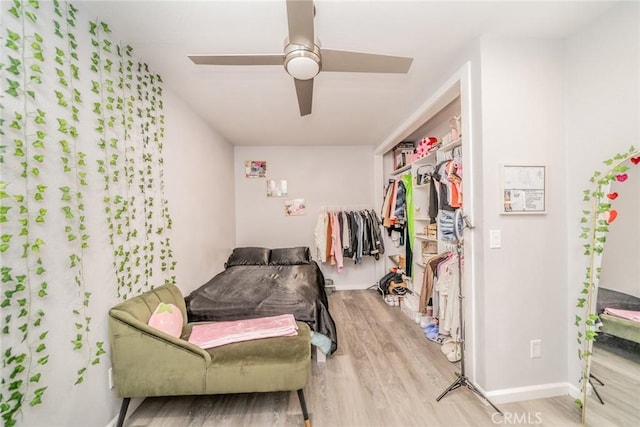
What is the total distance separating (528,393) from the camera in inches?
64.1

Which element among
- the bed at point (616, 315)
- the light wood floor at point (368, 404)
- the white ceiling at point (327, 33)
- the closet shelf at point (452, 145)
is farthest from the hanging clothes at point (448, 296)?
the white ceiling at point (327, 33)

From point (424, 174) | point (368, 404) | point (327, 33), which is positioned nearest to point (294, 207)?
point (424, 174)

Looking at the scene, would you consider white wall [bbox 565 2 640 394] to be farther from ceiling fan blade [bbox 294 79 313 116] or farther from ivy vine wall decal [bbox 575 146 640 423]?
ceiling fan blade [bbox 294 79 313 116]

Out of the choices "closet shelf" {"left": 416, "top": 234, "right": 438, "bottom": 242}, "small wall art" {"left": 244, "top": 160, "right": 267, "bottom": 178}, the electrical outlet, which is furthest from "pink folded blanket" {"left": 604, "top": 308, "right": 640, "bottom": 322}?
"small wall art" {"left": 244, "top": 160, "right": 267, "bottom": 178}

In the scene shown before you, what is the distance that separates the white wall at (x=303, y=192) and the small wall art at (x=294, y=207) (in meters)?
0.06

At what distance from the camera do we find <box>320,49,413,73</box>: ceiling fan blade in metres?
1.29

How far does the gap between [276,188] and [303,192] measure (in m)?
0.47

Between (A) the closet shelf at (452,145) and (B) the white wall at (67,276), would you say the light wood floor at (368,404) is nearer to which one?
(B) the white wall at (67,276)

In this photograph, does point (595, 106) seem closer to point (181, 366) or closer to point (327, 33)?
point (327, 33)

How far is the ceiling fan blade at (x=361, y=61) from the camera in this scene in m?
1.29

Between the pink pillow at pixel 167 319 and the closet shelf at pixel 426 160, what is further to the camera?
the closet shelf at pixel 426 160

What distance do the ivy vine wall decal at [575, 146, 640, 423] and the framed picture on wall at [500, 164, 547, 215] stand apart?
0.22 meters

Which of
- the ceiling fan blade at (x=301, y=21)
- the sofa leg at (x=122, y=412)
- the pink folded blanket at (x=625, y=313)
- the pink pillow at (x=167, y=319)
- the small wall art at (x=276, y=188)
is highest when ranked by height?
the ceiling fan blade at (x=301, y=21)

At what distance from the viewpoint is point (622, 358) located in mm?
1324
